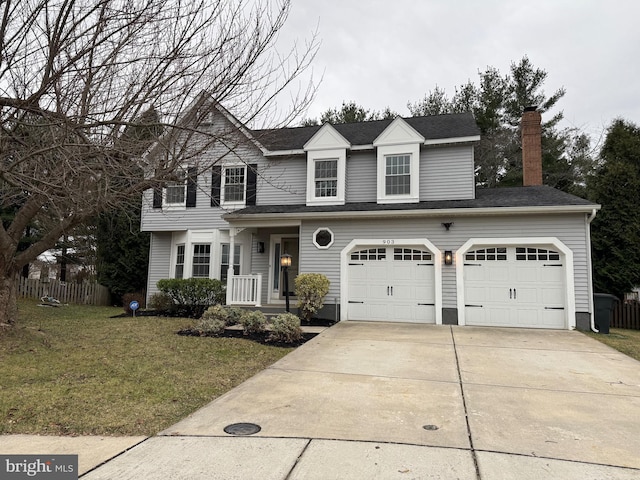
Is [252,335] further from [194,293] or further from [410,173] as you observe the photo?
[410,173]

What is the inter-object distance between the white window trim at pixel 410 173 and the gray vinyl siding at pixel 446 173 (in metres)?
0.39

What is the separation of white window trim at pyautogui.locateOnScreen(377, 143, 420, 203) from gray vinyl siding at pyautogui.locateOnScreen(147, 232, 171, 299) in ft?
27.4

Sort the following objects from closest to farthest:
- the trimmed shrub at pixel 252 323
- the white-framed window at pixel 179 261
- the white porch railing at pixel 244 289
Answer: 1. the trimmed shrub at pixel 252 323
2. the white porch railing at pixel 244 289
3. the white-framed window at pixel 179 261

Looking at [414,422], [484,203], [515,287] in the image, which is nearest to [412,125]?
[484,203]

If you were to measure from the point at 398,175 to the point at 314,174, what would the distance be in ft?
9.01

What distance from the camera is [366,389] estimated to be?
4805mm

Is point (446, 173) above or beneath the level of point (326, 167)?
beneath

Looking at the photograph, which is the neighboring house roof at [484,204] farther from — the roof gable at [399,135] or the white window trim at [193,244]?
the roof gable at [399,135]

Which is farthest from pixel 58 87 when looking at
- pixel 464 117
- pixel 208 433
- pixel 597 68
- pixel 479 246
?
pixel 597 68

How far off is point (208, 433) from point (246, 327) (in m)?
5.52

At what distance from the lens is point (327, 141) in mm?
12695

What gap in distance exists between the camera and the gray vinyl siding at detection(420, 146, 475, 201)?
11766mm

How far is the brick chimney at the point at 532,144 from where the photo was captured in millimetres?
12562

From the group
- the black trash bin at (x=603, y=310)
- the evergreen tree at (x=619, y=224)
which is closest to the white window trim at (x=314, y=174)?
the black trash bin at (x=603, y=310)
